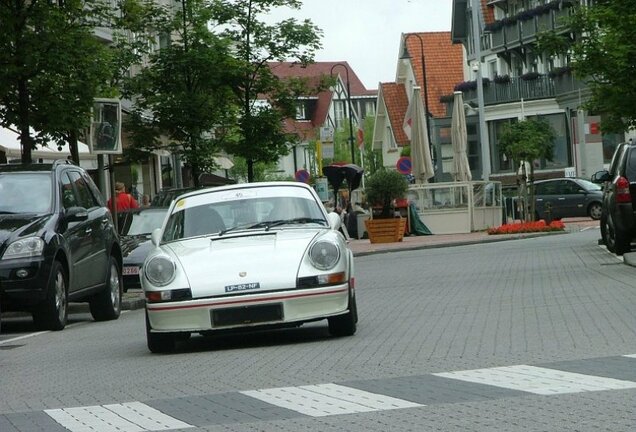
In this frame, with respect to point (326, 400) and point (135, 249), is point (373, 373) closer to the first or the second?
point (326, 400)

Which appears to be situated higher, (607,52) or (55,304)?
(607,52)

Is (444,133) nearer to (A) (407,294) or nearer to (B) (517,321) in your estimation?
(A) (407,294)

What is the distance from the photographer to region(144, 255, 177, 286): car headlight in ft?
44.6

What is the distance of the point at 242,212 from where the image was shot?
15.0m

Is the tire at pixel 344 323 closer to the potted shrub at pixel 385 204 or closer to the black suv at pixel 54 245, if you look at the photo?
the black suv at pixel 54 245

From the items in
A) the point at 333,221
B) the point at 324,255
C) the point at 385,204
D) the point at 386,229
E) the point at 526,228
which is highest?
the point at 333,221

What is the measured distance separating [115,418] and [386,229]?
38119 millimetres

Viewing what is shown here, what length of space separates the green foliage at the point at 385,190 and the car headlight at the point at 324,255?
33.9 meters

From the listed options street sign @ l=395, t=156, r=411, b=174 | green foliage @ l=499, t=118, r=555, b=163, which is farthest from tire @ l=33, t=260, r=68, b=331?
street sign @ l=395, t=156, r=411, b=174

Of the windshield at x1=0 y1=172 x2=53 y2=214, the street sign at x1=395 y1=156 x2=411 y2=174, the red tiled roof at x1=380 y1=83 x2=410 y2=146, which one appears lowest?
A: the windshield at x1=0 y1=172 x2=53 y2=214

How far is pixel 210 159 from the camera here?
4453cm

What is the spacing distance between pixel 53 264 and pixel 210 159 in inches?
1035

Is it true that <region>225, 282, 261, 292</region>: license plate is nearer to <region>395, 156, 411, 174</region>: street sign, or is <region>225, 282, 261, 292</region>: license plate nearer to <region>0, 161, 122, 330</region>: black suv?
<region>0, 161, 122, 330</region>: black suv

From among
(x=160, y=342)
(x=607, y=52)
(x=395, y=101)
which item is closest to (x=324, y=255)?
(x=160, y=342)
